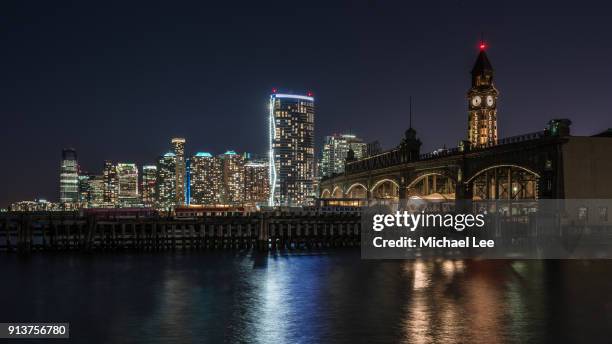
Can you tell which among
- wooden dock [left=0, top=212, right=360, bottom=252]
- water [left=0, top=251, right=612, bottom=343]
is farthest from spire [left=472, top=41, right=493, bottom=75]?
water [left=0, top=251, right=612, bottom=343]

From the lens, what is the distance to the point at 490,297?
3434 centimetres

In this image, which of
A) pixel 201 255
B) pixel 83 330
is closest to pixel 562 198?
pixel 201 255

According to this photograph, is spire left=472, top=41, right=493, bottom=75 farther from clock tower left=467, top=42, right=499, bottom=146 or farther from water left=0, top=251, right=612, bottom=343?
water left=0, top=251, right=612, bottom=343

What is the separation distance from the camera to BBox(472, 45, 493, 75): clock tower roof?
182 m

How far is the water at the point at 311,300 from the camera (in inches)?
1005

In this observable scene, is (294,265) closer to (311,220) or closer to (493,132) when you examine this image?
(311,220)

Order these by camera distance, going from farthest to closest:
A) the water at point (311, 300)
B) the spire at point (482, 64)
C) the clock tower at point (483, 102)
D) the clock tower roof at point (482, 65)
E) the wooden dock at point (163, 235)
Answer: the clock tower at point (483, 102)
the spire at point (482, 64)
the clock tower roof at point (482, 65)
the wooden dock at point (163, 235)
the water at point (311, 300)

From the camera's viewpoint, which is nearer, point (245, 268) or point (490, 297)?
point (490, 297)

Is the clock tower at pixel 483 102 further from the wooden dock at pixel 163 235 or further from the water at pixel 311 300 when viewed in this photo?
the water at pixel 311 300

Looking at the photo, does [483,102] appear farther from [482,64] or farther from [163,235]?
[163,235]

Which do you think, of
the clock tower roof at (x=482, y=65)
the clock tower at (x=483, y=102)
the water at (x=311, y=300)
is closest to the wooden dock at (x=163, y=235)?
the water at (x=311, y=300)

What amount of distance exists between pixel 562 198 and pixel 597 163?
6.76 meters

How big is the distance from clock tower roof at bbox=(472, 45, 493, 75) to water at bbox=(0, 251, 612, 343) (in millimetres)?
138905

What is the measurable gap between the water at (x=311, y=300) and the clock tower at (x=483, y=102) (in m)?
137
